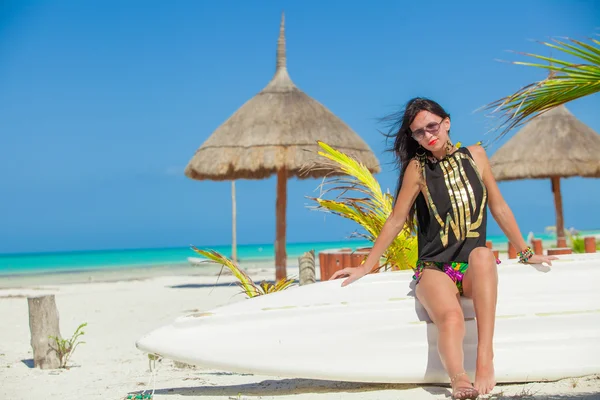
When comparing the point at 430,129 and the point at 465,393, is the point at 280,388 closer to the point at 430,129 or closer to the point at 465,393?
the point at 465,393

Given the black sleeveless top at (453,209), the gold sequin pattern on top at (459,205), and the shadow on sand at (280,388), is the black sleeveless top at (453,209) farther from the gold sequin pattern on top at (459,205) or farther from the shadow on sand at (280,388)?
the shadow on sand at (280,388)

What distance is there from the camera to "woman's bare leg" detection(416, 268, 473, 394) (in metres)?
2.61

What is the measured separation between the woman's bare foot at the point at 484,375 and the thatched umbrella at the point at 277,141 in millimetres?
6479

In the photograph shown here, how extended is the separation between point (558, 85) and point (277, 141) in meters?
6.63

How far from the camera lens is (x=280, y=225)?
9.56 metres

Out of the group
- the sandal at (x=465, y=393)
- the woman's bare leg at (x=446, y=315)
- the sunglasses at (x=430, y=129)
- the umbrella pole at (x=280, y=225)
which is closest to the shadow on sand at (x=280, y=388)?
the woman's bare leg at (x=446, y=315)

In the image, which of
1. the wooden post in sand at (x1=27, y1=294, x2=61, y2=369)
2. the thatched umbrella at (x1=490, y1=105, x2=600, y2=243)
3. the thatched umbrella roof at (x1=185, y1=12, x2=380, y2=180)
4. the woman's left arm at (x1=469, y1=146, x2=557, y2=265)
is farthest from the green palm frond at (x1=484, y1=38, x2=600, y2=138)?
the thatched umbrella at (x1=490, y1=105, x2=600, y2=243)

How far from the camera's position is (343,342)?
10.1ft

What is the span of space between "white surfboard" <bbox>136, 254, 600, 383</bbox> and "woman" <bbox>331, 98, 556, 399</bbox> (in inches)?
8.0

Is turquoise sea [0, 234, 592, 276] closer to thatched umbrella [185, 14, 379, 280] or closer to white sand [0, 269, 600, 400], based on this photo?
thatched umbrella [185, 14, 379, 280]

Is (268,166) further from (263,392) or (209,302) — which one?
(263,392)

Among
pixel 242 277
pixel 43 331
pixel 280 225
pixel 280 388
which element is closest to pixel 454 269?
pixel 280 388

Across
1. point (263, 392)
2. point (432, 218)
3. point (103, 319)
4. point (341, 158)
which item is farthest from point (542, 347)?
point (103, 319)

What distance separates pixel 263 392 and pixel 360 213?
4.82ft
